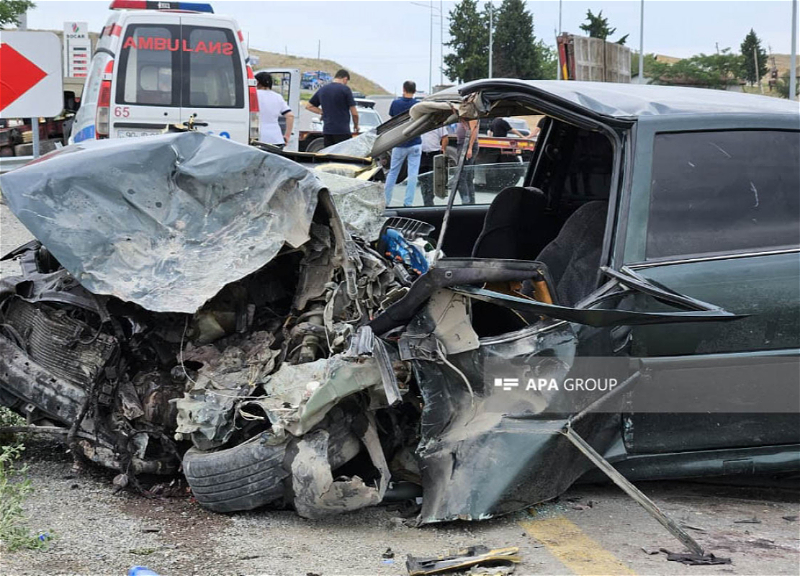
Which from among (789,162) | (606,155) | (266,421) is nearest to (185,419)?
(266,421)

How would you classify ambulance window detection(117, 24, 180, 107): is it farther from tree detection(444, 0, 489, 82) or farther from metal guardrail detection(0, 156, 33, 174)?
tree detection(444, 0, 489, 82)

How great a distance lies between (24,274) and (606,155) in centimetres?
286

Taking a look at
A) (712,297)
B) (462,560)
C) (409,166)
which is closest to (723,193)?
(712,297)

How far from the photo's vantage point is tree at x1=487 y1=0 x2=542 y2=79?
52.4 meters

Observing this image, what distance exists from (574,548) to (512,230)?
1.97 meters

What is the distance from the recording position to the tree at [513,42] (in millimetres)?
52438

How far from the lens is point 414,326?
367 centimetres

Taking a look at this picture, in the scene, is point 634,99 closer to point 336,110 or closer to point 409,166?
point 409,166

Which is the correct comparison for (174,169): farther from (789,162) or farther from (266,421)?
(789,162)

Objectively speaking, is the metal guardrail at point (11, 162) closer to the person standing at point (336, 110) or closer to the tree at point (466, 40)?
the person standing at point (336, 110)

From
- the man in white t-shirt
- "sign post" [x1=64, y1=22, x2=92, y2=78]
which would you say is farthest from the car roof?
"sign post" [x1=64, y1=22, x2=92, y2=78]

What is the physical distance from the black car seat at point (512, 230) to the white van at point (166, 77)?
598 centimetres

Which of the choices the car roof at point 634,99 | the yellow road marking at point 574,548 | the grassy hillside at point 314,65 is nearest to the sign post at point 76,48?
the car roof at point 634,99

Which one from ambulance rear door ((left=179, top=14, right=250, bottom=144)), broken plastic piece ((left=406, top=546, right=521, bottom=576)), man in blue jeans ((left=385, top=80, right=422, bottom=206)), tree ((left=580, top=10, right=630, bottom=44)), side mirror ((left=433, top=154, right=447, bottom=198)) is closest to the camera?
broken plastic piece ((left=406, top=546, right=521, bottom=576))
